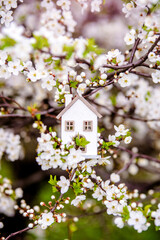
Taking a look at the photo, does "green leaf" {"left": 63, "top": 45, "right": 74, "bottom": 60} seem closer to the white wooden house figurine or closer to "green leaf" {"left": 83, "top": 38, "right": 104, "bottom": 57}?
"green leaf" {"left": 83, "top": 38, "right": 104, "bottom": 57}

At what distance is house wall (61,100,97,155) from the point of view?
2082 mm

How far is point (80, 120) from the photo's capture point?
210cm

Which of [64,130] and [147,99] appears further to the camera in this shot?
[147,99]

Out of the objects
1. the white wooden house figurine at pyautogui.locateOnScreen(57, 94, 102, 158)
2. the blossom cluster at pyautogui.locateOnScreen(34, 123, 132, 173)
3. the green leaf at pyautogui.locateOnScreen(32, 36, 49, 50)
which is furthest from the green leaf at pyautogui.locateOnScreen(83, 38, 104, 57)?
the blossom cluster at pyautogui.locateOnScreen(34, 123, 132, 173)

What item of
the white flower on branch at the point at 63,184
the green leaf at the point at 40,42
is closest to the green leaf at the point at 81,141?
the white flower on branch at the point at 63,184

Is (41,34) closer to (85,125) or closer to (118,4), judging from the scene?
(85,125)

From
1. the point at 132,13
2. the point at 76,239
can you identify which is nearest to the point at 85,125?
the point at 132,13

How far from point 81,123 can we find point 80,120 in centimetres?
2

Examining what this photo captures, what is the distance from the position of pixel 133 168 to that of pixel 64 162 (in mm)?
3211

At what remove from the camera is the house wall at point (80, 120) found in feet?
6.83

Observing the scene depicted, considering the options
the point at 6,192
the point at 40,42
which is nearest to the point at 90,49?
the point at 40,42

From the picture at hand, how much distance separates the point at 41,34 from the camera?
1812mm

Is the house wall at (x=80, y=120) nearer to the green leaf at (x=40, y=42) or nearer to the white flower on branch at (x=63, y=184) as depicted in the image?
the white flower on branch at (x=63, y=184)

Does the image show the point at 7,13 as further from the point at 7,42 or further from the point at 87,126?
the point at 87,126
